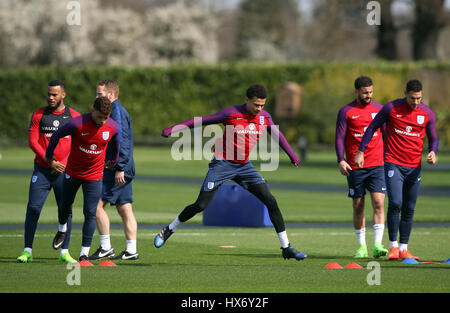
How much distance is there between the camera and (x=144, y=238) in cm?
1452

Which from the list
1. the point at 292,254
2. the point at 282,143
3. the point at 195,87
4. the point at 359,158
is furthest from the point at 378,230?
the point at 195,87

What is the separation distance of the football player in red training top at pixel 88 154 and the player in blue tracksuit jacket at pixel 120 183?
0.30 m

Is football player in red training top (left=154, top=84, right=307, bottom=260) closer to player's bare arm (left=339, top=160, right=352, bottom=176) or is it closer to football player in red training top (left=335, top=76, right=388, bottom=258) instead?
player's bare arm (left=339, top=160, right=352, bottom=176)

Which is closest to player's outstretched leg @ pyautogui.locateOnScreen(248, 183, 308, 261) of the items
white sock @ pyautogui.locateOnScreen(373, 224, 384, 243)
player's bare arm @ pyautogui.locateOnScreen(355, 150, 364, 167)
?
player's bare arm @ pyautogui.locateOnScreen(355, 150, 364, 167)

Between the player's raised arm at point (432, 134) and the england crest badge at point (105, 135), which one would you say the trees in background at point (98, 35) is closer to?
the player's raised arm at point (432, 134)

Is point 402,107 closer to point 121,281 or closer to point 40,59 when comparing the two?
point 121,281

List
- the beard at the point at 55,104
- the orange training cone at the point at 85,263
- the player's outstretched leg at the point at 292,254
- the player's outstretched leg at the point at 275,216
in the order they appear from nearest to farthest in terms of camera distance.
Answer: the orange training cone at the point at 85,263
the player's outstretched leg at the point at 292,254
the player's outstretched leg at the point at 275,216
the beard at the point at 55,104

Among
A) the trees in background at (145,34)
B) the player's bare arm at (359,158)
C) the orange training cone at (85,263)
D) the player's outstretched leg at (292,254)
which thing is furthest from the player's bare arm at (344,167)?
the trees in background at (145,34)

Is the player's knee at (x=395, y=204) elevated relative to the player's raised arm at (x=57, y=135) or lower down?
lower down

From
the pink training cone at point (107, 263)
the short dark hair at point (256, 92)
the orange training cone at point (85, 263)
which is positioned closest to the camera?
the orange training cone at point (85, 263)

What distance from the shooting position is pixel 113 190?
465 inches

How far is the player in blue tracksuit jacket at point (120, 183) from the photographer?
11617 millimetres

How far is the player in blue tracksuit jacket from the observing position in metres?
11.6
